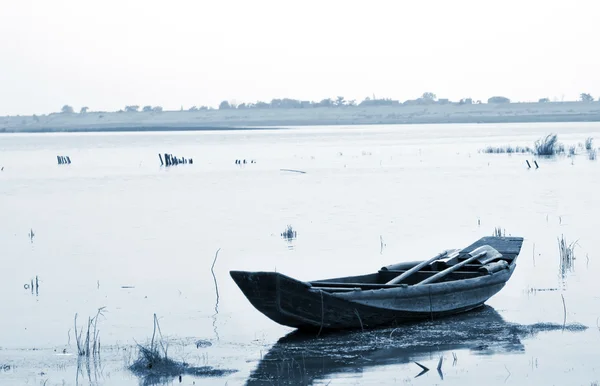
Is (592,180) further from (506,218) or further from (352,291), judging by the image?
(352,291)

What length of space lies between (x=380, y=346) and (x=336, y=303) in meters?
0.73

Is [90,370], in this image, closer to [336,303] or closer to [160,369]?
[160,369]

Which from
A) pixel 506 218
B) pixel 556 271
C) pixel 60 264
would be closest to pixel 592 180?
pixel 506 218

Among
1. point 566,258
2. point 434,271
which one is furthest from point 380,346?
point 566,258

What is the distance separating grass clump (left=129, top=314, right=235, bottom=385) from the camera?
10.1 metres

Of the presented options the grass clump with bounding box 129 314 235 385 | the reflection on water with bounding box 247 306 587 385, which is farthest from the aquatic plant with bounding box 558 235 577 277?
the grass clump with bounding box 129 314 235 385

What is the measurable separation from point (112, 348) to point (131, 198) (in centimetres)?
2210

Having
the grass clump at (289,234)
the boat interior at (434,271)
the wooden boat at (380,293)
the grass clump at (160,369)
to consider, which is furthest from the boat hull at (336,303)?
the grass clump at (289,234)

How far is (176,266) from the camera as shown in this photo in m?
17.7

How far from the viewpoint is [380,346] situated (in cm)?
1105

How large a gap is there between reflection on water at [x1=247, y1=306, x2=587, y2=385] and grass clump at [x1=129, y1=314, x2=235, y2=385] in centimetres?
56

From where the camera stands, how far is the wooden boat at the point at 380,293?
11250 millimetres

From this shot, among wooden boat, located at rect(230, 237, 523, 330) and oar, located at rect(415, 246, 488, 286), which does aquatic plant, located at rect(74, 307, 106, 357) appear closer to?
wooden boat, located at rect(230, 237, 523, 330)

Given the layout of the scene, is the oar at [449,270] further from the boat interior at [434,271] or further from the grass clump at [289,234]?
the grass clump at [289,234]
